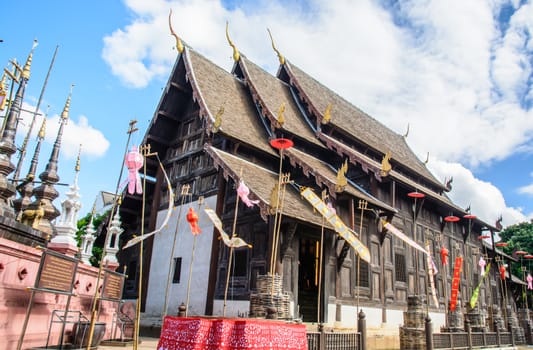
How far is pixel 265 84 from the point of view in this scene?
17.6m

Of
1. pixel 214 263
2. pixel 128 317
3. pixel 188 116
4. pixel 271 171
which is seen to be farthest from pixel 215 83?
pixel 128 317

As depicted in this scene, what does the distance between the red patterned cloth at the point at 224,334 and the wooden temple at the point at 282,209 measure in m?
3.02

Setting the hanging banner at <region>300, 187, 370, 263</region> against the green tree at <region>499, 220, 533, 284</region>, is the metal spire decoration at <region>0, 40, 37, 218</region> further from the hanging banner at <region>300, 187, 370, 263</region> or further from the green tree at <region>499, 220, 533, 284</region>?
the green tree at <region>499, 220, 533, 284</region>

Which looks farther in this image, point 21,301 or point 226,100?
point 226,100

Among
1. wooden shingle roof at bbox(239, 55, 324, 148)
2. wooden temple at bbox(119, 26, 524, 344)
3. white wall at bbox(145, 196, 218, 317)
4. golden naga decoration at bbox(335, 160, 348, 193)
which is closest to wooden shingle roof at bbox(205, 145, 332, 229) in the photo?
wooden temple at bbox(119, 26, 524, 344)

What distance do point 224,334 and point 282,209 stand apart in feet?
14.4

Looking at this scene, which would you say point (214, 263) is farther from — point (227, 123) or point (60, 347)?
point (60, 347)

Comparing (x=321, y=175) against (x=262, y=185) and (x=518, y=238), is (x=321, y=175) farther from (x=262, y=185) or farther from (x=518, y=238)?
(x=518, y=238)

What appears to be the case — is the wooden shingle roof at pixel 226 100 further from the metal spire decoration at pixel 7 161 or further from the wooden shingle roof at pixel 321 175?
the metal spire decoration at pixel 7 161

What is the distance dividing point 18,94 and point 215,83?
7.41 metres

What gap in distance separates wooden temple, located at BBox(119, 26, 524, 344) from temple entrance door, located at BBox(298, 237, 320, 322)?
0.04 m

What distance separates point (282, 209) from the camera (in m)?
9.85

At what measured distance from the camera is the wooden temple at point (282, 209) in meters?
11.3

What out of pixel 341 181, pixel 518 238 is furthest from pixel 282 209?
pixel 518 238
